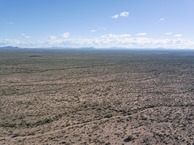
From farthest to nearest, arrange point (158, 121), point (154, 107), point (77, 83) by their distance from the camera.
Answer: point (77, 83) < point (154, 107) < point (158, 121)

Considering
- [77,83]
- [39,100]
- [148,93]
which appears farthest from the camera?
[77,83]

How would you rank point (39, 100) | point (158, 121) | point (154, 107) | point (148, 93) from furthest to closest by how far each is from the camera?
point (148, 93) → point (39, 100) → point (154, 107) → point (158, 121)

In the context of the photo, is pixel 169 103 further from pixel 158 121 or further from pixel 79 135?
pixel 79 135

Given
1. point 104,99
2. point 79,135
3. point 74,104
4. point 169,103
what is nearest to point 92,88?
point 104,99

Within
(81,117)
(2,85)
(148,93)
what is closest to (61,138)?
(81,117)

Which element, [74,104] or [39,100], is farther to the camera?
[39,100]

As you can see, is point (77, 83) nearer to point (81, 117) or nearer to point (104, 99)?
point (104, 99)

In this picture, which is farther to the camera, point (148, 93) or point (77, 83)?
point (77, 83)

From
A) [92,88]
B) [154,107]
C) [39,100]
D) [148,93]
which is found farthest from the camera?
[92,88]
